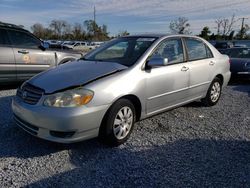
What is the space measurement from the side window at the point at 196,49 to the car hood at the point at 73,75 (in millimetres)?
1711

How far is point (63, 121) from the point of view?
3.12 meters

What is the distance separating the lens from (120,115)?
3.62 m

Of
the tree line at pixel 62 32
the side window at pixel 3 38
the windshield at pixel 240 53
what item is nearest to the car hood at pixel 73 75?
the side window at pixel 3 38

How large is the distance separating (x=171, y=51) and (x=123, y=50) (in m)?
0.83

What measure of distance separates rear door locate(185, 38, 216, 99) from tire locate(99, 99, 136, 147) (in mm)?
1655

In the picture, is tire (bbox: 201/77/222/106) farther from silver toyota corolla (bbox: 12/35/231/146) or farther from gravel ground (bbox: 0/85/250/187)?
gravel ground (bbox: 0/85/250/187)

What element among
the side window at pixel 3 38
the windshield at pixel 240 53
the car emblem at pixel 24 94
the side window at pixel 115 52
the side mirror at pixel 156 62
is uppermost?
the side window at pixel 3 38

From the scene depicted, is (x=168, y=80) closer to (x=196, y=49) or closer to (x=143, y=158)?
(x=196, y=49)

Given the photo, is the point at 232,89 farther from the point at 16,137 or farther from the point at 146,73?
the point at 16,137

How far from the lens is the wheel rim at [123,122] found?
3.59m

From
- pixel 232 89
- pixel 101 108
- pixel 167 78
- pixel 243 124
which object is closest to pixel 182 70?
pixel 167 78

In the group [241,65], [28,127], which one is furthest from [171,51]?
[241,65]

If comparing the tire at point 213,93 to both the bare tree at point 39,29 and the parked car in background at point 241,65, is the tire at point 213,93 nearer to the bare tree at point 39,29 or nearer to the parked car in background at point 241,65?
the parked car in background at point 241,65

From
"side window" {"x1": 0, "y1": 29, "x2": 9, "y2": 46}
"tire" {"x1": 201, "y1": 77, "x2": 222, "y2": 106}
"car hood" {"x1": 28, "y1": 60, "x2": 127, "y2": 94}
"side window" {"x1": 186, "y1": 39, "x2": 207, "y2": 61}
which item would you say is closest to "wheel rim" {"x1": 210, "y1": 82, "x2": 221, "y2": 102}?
"tire" {"x1": 201, "y1": 77, "x2": 222, "y2": 106}
